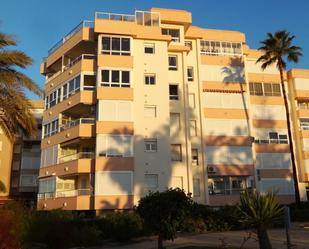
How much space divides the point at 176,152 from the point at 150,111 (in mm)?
4700

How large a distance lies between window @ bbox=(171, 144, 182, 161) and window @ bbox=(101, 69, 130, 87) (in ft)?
24.0

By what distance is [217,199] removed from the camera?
138 ft

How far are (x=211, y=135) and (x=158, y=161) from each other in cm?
903

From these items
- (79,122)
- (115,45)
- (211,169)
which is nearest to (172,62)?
(115,45)

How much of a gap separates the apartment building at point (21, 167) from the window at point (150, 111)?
70.2 feet

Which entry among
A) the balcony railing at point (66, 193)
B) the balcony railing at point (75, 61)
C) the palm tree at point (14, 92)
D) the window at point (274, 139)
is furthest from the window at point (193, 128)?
the palm tree at point (14, 92)

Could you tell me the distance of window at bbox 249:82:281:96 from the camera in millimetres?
48719

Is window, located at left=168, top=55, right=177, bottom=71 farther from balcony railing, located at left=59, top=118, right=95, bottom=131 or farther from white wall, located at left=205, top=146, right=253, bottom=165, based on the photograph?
balcony railing, located at left=59, top=118, right=95, bottom=131

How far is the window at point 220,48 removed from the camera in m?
46.6

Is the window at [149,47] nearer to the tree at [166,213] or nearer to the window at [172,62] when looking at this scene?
the window at [172,62]

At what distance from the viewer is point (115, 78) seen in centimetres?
3784

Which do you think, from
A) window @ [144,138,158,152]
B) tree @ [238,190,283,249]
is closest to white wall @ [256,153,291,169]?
window @ [144,138,158,152]

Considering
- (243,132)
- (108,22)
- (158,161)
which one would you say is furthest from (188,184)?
(108,22)

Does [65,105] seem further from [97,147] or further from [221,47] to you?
[221,47]
